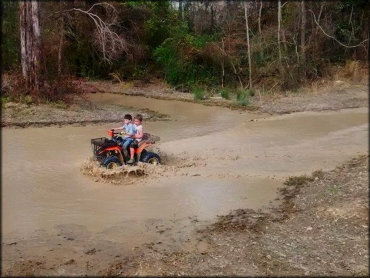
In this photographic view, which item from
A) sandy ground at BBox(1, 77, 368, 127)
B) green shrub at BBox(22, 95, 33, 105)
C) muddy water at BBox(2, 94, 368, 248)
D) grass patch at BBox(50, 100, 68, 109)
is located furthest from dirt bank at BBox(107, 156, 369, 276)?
green shrub at BBox(22, 95, 33, 105)

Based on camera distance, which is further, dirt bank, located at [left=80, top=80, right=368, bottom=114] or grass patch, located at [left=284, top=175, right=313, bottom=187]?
dirt bank, located at [left=80, top=80, right=368, bottom=114]

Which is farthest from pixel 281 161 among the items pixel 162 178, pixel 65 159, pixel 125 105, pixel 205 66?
pixel 205 66

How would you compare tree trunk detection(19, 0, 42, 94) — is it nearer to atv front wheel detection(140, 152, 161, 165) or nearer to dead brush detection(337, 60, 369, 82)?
atv front wheel detection(140, 152, 161, 165)

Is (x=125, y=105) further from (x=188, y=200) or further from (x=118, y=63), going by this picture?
(x=188, y=200)

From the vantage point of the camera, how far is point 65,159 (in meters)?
12.5

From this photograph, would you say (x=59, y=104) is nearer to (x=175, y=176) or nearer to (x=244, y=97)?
(x=244, y=97)

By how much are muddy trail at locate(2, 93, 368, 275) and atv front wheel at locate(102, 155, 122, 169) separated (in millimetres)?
214

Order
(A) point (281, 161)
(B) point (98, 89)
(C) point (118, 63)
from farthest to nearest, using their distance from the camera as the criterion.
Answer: (C) point (118, 63) → (B) point (98, 89) → (A) point (281, 161)

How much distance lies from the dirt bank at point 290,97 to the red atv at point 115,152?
10092 millimetres

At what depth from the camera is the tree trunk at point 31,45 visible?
20578 millimetres

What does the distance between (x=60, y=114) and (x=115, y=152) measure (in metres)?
8.56

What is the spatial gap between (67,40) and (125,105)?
28.1 feet

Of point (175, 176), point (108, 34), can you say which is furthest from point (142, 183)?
point (108, 34)

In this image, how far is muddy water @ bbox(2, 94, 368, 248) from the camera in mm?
8609
